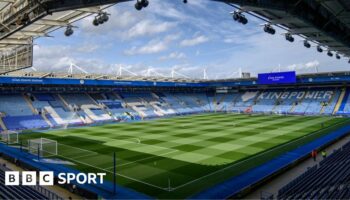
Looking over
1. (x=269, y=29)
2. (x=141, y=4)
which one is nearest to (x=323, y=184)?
(x=269, y=29)

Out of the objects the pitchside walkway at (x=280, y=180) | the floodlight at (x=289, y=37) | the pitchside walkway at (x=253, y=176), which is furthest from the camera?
the pitchside walkway at (x=280, y=180)

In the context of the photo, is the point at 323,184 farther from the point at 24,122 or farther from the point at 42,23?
the point at 24,122

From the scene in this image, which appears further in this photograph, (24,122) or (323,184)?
(24,122)

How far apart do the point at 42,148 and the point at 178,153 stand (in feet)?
44.7

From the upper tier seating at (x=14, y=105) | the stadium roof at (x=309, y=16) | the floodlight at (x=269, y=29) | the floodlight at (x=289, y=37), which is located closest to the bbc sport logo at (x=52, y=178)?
the floodlight at (x=269, y=29)

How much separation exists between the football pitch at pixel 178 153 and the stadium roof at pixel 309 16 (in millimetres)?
11007

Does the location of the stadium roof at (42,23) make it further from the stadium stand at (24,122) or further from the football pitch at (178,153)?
the stadium stand at (24,122)

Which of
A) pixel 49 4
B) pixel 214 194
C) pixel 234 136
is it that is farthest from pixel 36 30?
pixel 234 136

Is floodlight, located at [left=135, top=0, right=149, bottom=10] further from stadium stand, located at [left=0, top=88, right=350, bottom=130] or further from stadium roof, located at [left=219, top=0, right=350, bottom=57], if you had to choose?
stadium stand, located at [left=0, top=88, right=350, bottom=130]

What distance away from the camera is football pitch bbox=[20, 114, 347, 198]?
816 inches

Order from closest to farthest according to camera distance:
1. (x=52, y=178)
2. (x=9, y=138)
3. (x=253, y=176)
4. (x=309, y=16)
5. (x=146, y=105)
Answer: (x=309, y=16) → (x=52, y=178) → (x=253, y=176) → (x=9, y=138) → (x=146, y=105)

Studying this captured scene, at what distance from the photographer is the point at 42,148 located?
29.6 meters

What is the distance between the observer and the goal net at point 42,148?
2823 centimetres

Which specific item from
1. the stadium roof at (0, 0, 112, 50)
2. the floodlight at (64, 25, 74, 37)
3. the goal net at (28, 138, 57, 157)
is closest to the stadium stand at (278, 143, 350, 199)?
the stadium roof at (0, 0, 112, 50)
